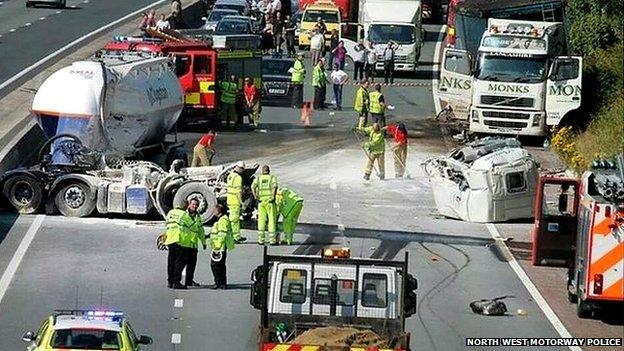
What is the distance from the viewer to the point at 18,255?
3061cm

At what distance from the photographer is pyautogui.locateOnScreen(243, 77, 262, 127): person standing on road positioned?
49562mm

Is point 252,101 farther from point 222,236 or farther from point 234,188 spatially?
point 222,236

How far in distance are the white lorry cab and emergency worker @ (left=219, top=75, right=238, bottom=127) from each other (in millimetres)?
6883

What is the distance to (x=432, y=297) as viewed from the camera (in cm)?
2844

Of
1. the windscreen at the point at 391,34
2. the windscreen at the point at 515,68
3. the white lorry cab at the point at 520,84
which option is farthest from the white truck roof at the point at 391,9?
the windscreen at the point at 515,68

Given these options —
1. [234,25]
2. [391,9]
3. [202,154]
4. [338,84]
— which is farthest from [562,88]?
[234,25]

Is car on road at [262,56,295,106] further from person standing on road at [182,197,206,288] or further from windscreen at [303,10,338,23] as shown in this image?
person standing on road at [182,197,206,288]

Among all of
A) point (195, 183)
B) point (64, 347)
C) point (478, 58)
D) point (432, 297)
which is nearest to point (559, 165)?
point (478, 58)

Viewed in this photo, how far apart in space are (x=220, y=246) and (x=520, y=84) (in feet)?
69.8

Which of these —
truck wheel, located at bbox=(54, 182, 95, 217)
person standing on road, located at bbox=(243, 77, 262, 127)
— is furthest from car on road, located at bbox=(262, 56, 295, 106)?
truck wheel, located at bbox=(54, 182, 95, 217)

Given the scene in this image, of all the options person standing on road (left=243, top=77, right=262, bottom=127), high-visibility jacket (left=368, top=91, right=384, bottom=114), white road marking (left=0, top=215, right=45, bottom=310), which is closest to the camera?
white road marking (left=0, top=215, right=45, bottom=310)

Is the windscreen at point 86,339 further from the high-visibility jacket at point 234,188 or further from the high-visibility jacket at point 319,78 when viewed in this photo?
the high-visibility jacket at point 319,78

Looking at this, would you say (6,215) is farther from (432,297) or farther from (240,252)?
(432,297)

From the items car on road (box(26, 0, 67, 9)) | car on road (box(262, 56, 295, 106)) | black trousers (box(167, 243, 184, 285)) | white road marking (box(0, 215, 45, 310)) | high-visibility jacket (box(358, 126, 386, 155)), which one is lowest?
car on road (box(26, 0, 67, 9))
